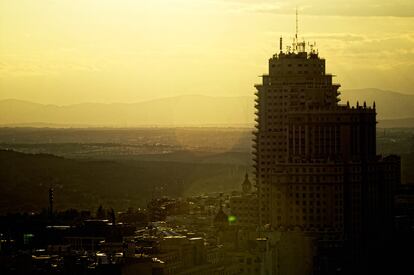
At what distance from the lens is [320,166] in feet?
241

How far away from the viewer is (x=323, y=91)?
262 ft

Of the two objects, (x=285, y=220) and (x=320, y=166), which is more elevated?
(x=320, y=166)

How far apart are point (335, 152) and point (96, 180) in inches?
2969

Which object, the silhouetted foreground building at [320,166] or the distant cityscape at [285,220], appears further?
the silhouetted foreground building at [320,166]

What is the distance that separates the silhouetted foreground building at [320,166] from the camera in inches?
2827

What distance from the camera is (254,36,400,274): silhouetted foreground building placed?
236ft

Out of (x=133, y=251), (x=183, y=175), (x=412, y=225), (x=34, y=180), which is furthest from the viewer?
(x=183, y=175)

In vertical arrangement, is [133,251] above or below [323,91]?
below

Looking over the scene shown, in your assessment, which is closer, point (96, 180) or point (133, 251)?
point (133, 251)

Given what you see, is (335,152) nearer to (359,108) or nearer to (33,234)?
(359,108)

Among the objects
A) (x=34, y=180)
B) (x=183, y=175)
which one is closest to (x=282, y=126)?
(x=34, y=180)

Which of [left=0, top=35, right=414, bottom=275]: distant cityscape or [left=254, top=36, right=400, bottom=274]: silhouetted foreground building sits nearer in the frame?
[left=0, top=35, right=414, bottom=275]: distant cityscape

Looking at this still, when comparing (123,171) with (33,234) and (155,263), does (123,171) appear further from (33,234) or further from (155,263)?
(155,263)

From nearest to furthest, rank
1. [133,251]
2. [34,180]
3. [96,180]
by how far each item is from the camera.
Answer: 1. [133,251]
2. [34,180]
3. [96,180]
